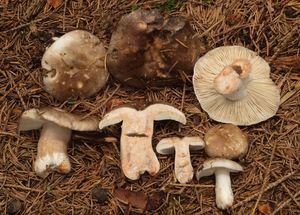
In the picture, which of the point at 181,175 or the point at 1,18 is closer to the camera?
the point at 181,175

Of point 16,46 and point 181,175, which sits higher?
point 16,46

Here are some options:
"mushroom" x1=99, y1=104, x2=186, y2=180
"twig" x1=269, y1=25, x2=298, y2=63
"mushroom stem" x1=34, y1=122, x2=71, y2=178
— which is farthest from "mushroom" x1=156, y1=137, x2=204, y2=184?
"twig" x1=269, y1=25, x2=298, y2=63

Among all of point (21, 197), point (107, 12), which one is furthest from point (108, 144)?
point (107, 12)

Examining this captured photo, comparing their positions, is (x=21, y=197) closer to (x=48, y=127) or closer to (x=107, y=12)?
(x=48, y=127)

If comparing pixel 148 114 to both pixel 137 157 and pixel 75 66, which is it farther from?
pixel 75 66

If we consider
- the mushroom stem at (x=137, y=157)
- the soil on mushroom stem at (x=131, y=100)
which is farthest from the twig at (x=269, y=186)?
the mushroom stem at (x=137, y=157)
